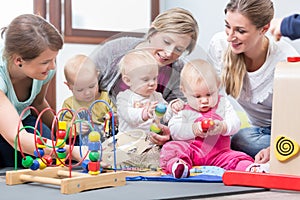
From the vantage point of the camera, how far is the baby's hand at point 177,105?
157 centimetres

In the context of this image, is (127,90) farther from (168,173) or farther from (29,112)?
(29,112)

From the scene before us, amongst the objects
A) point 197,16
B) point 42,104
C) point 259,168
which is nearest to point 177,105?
point 259,168

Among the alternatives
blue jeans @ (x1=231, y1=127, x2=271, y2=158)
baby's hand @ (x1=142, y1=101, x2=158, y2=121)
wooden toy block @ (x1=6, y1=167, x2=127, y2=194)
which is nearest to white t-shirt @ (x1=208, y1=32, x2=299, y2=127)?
blue jeans @ (x1=231, y1=127, x2=271, y2=158)

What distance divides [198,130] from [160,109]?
14cm

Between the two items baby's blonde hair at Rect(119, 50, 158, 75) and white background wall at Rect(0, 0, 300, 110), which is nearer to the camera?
baby's blonde hair at Rect(119, 50, 158, 75)

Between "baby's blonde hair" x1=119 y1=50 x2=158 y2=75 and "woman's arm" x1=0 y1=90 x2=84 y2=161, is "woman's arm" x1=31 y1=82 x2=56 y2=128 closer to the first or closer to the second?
"woman's arm" x1=0 y1=90 x2=84 y2=161

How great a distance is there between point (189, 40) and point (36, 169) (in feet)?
1.89

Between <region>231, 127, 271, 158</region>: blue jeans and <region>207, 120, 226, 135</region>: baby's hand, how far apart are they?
0.28 meters

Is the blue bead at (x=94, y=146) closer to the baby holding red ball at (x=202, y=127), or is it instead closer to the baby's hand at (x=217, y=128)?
the baby holding red ball at (x=202, y=127)

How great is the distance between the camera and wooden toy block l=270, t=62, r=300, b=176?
4.28 feet

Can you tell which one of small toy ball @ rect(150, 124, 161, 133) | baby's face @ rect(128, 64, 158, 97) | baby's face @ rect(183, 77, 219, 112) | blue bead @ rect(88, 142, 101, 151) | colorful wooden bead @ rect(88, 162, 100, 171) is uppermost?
baby's face @ rect(128, 64, 158, 97)

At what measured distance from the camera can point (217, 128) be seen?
5.30 ft

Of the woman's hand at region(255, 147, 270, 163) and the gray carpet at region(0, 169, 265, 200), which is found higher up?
the gray carpet at region(0, 169, 265, 200)

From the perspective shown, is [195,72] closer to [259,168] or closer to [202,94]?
[202,94]
